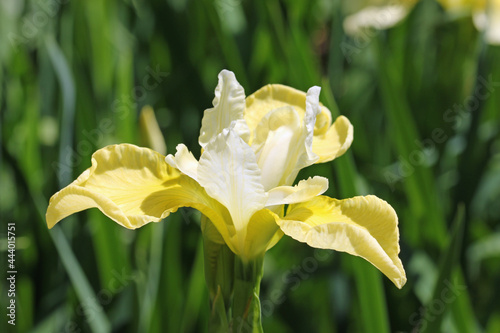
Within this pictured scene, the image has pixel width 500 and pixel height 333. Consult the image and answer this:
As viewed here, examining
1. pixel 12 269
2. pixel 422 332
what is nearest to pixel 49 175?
pixel 12 269

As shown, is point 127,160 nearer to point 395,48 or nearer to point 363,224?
point 363,224

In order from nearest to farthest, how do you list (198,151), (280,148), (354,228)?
(354,228), (280,148), (198,151)

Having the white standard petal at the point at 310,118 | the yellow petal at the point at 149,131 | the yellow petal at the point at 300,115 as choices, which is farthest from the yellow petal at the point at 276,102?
the yellow petal at the point at 149,131

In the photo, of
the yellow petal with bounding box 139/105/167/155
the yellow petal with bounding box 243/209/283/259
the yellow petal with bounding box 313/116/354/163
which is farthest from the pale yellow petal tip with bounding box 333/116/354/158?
the yellow petal with bounding box 139/105/167/155

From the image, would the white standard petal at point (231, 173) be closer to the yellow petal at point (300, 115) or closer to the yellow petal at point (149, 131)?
the yellow petal at point (300, 115)

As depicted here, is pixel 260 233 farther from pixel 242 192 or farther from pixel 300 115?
pixel 300 115

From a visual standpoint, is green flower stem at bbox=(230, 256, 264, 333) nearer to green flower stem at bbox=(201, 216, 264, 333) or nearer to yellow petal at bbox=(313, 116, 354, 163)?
green flower stem at bbox=(201, 216, 264, 333)

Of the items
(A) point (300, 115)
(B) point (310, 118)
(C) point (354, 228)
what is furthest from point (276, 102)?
(C) point (354, 228)
